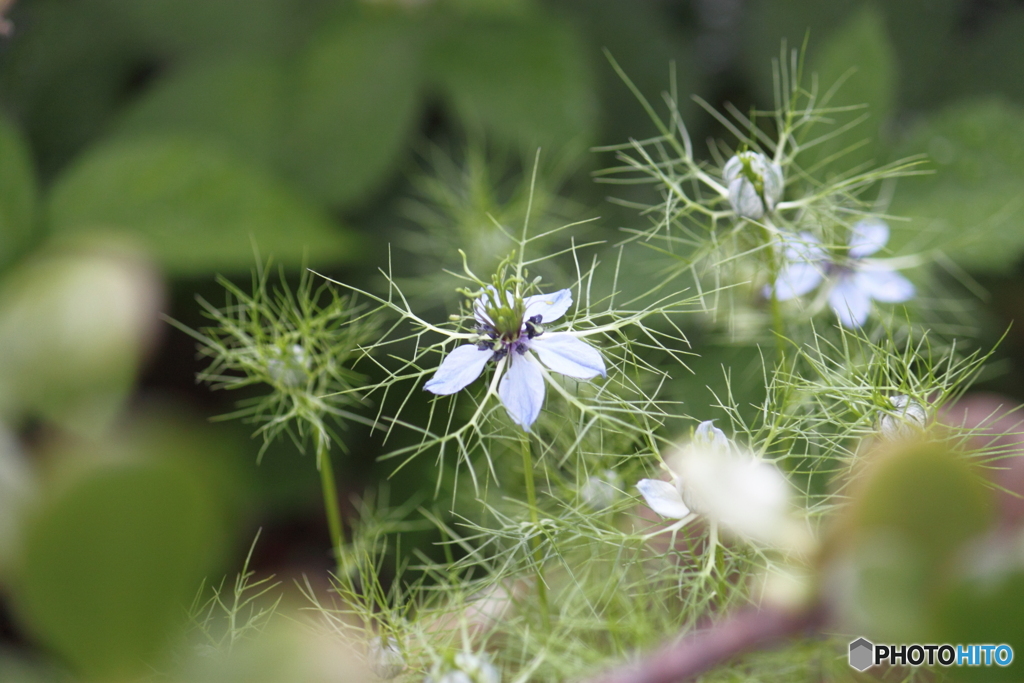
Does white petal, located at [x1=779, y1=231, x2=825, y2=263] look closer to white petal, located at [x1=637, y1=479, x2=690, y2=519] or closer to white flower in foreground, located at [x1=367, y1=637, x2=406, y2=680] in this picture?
white petal, located at [x1=637, y1=479, x2=690, y2=519]

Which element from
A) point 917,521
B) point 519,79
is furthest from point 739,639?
point 519,79

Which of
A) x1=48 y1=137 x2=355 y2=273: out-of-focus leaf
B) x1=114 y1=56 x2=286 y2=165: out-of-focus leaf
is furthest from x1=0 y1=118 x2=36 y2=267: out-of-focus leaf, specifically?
x1=114 y1=56 x2=286 y2=165: out-of-focus leaf

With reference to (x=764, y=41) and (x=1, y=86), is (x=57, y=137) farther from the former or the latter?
(x=764, y=41)

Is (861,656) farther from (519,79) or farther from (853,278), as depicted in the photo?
(519,79)

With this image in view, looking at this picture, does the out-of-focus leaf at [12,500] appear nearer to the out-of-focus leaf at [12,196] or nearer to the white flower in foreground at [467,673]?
the white flower in foreground at [467,673]

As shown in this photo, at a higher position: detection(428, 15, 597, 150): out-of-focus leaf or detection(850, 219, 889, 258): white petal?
detection(428, 15, 597, 150): out-of-focus leaf

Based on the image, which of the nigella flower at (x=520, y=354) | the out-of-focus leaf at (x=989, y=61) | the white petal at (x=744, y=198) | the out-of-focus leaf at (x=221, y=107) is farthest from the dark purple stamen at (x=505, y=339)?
the out-of-focus leaf at (x=989, y=61)
